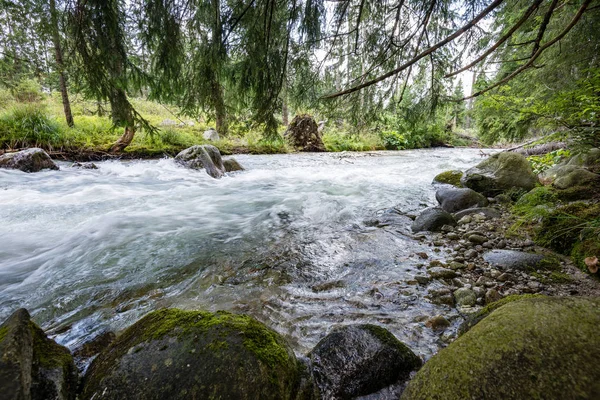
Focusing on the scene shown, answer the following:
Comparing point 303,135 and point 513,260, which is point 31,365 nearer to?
point 513,260

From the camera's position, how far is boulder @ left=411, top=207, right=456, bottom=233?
393 cm

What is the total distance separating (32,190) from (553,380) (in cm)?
823

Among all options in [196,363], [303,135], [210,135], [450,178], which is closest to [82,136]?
[210,135]

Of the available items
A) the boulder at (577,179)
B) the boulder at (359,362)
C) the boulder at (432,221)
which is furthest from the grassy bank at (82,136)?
the boulder at (359,362)

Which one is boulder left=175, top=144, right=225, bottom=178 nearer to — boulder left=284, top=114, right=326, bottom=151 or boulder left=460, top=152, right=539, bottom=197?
boulder left=460, top=152, right=539, bottom=197

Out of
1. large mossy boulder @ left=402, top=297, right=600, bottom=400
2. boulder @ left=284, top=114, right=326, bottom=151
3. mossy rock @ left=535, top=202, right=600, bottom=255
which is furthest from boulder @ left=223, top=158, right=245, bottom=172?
large mossy boulder @ left=402, top=297, right=600, bottom=400

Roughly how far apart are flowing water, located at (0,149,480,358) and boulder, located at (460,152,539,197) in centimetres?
96

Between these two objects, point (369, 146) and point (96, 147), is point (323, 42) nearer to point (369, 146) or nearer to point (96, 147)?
point (96, 147)

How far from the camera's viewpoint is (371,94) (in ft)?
13.9

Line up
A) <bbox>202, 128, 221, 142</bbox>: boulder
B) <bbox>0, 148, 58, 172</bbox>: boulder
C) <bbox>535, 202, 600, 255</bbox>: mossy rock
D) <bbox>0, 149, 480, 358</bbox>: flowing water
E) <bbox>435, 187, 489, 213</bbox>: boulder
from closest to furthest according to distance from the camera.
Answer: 1. <bbox>0, 149, 480, 358</bbox>: flowing water
2. <bbox>535, 202, 600, 255</bbox>: mossy rock
3. <bbox>435, 187, 489, 213</bbox>: boulder
4. <bbox>0, 148, 58, 172</bbox>: boulder
5. <bbox>202, 128, 221, 142</bbox>: boulder

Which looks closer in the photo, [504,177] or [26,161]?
[504,177]

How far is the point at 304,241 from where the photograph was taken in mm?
3674

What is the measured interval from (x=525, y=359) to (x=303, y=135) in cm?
1511

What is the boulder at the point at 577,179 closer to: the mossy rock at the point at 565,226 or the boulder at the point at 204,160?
the mossy rock at the point at 565,226
